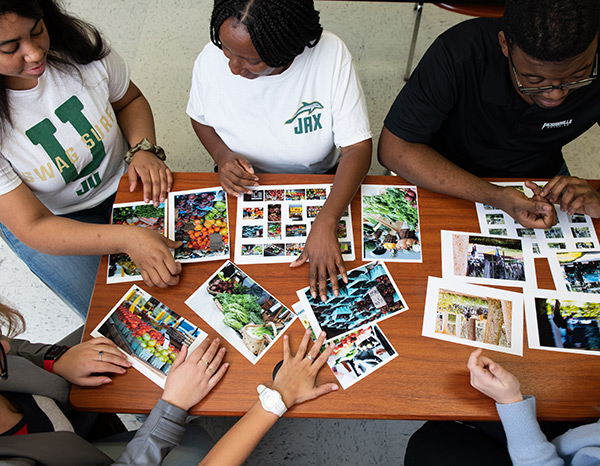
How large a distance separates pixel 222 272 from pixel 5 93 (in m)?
0.75

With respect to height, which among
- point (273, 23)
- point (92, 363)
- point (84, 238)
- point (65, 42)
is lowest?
point (92, 363)

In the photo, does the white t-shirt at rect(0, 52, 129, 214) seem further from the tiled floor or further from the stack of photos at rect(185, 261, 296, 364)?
the tiled floor

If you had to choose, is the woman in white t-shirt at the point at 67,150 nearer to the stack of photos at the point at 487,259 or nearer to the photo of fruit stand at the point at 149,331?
the photo of fruit stand at the point at 149,331

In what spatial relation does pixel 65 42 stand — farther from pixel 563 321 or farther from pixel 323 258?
pixel 563 321

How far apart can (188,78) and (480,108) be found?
1.91 meters

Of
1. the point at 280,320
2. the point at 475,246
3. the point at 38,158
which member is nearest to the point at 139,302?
the point at 280,320

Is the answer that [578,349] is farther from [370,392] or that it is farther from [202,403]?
[202,403]

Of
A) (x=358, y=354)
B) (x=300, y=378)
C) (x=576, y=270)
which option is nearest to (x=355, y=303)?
(x=358, y=354)

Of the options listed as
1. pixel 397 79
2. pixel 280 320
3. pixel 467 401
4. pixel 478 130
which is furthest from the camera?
pixel 397 79

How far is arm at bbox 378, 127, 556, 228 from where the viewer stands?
1.29 meters

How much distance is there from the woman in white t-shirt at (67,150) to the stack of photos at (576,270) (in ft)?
3.31

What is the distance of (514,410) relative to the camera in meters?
1.03

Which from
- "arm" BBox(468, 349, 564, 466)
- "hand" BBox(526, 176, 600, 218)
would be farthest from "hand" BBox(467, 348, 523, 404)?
"hand" BBox(526, 176, 600, 218)

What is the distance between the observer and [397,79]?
9.11ft
